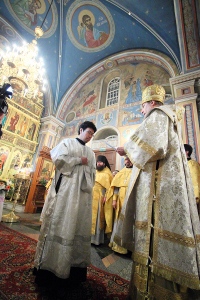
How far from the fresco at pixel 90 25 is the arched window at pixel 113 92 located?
2288 millimetres

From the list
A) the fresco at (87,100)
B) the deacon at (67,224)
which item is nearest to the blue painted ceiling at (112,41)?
the fresco at (87,100)

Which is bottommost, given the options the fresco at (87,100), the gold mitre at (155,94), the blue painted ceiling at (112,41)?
the gold mitre at (155,94)

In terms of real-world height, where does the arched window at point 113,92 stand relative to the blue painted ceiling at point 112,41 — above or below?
below

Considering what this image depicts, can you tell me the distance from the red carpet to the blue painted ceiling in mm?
8455

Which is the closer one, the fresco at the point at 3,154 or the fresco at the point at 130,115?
the fresco at the point at 130,115

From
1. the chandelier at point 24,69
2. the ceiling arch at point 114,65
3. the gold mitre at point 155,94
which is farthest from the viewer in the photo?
the ceiling arch at point 114,65

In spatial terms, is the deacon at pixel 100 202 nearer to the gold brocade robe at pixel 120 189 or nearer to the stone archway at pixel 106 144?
the gold brocade robe at pixel 120 189

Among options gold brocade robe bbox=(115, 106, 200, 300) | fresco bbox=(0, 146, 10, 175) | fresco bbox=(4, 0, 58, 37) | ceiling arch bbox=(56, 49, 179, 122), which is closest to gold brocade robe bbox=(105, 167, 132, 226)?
gold brocade robe bbox=(115, 106, 200, 300)

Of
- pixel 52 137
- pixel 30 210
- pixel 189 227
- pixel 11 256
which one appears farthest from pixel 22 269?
pixel 52 137

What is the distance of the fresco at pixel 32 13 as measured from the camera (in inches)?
364

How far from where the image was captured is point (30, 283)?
1.62 meters

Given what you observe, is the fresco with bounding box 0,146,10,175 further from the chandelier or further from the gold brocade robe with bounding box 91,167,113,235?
the gold brocade robe with bounding box 91,167,113,235

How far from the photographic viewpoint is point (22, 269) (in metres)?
1.88

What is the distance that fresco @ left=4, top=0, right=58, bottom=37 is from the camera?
923 centimetres
